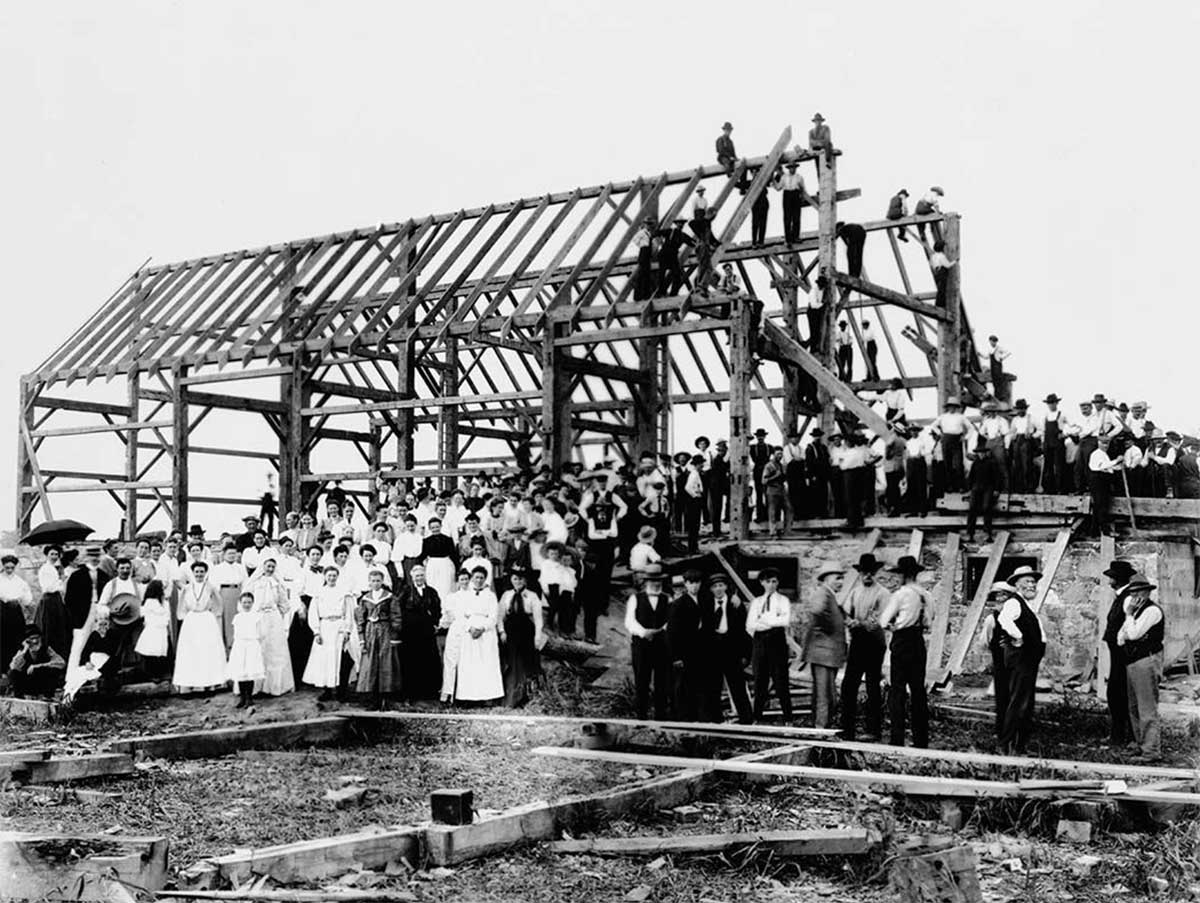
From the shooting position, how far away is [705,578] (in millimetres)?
14195

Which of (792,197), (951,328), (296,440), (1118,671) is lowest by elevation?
(1118,671)

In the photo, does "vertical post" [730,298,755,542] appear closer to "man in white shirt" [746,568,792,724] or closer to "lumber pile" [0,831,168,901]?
"man in white shirt" [746,568,792,724]

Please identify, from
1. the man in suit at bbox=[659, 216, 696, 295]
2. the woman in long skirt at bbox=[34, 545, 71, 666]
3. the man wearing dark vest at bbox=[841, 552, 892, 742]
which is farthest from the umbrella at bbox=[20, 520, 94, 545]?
the man wearing dark vest at bbox=[841, 552, 892, 742]

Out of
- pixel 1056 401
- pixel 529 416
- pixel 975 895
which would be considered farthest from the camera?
pixel 529 416

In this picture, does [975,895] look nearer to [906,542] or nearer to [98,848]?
[98,848]

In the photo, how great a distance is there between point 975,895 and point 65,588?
39.7 feet

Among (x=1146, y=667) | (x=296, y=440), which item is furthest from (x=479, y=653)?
(x=296, y=440)

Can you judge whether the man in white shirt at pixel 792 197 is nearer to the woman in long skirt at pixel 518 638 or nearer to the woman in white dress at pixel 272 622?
the woman in long skirt at pixel 518 638

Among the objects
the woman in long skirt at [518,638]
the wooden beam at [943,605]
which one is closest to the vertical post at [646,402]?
the wooden beam at [943,605]

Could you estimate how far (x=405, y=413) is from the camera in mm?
22656

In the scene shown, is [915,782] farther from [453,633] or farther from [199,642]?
[199,642]

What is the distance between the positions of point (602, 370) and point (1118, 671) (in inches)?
416

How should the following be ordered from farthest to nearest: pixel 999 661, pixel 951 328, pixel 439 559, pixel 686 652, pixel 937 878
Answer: pixel 951 328 → pixel 439 559 → pixel 686 652 → pixel 999 661 → pixel 937 878

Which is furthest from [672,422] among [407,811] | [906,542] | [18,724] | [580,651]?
[407,811]
